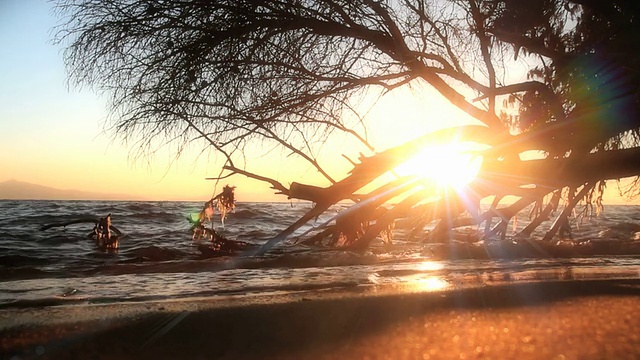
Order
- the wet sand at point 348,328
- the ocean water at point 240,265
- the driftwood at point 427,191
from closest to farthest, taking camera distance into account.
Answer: the wet sand at point 348,328
the ocean water at point 240,265
the driftwood at point 427,191

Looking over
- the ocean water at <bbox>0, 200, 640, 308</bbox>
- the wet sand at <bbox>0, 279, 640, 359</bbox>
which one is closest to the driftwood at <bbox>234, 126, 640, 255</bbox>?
the ocean water at <bbox>0, 200, 640, 308</bbox>

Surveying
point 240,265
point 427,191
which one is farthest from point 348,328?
point 427,191

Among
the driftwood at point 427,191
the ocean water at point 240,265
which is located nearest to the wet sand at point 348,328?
the ocean water at point 240,265

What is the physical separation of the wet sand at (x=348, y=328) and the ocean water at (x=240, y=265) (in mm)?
725

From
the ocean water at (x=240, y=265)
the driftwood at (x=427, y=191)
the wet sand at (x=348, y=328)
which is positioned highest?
the driftwood at (x=427, y=191)

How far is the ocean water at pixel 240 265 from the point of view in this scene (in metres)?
4.05

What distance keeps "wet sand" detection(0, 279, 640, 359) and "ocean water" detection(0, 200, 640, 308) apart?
73 centimetres

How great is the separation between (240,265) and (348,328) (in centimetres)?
467

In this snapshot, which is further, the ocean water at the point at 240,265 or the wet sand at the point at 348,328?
the ocean water at the point at 240,265

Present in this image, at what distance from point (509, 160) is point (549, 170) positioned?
59 centimetres

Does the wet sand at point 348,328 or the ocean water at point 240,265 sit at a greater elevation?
the wet sand at point 348,328

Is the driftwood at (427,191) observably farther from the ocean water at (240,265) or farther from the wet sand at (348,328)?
the wet sand at (348,328)

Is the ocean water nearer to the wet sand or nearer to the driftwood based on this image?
the driftwood

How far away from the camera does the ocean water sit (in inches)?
160
